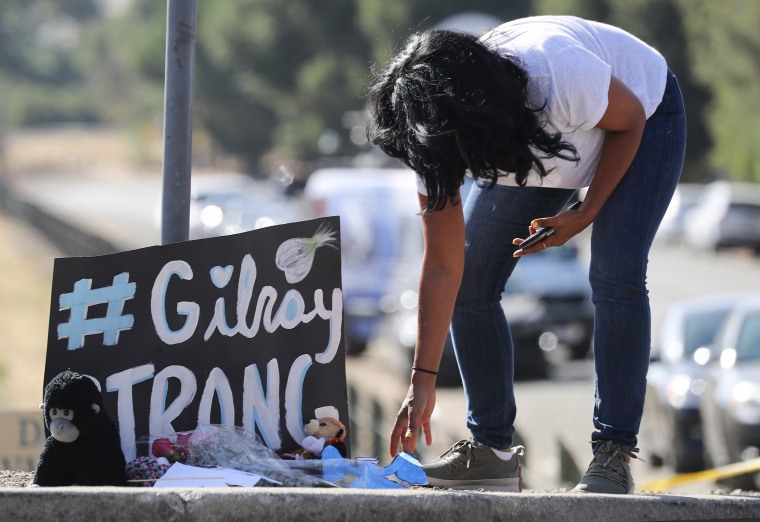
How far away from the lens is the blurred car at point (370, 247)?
20.0m

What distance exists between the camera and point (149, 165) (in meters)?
109

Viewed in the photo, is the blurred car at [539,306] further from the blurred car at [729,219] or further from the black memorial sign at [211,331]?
the blurred car at [729,219]

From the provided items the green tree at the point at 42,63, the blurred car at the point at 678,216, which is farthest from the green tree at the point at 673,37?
the green tree at the point at 42,63

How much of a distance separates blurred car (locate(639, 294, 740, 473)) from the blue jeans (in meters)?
7.24

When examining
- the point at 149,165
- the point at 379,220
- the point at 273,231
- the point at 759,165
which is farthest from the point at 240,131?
the point at 273,231

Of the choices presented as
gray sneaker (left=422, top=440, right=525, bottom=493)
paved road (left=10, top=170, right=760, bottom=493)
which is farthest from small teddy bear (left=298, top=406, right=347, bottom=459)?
paved road (left=10, top=170, right=760, bottom=493)

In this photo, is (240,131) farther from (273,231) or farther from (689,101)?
(273,231)

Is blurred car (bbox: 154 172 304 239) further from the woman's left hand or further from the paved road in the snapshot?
the woman's left hand

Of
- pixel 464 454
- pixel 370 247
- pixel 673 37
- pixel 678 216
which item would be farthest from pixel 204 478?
pixel 673 37

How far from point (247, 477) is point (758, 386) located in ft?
23.2

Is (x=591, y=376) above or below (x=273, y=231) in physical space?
above

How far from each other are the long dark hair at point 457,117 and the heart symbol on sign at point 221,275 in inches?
25.2

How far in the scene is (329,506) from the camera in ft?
10.2

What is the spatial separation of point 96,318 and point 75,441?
508 mm
